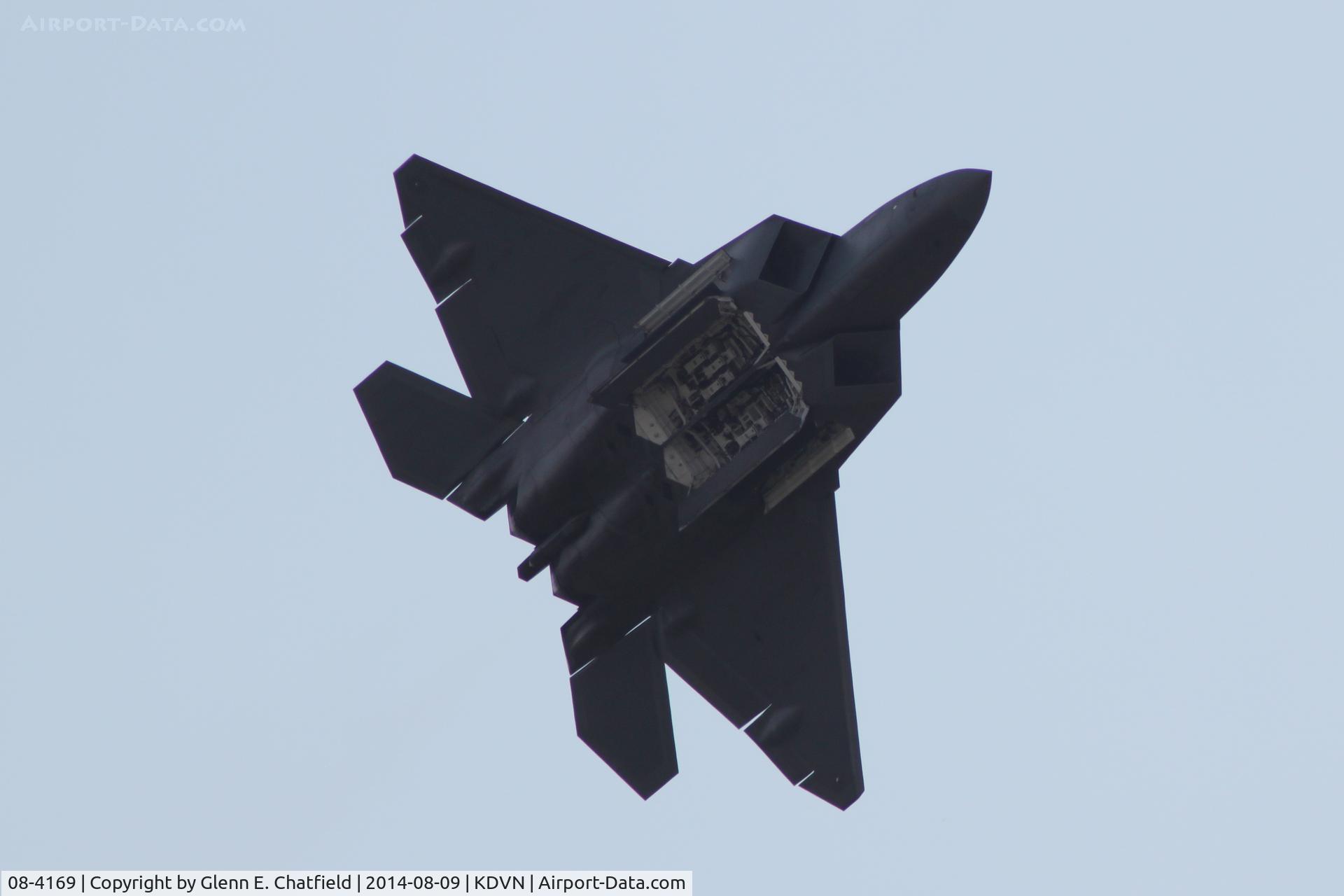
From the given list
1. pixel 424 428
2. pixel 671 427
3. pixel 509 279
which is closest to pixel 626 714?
pixel 671 427

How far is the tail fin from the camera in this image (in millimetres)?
39562

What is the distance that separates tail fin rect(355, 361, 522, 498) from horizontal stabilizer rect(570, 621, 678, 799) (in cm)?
478

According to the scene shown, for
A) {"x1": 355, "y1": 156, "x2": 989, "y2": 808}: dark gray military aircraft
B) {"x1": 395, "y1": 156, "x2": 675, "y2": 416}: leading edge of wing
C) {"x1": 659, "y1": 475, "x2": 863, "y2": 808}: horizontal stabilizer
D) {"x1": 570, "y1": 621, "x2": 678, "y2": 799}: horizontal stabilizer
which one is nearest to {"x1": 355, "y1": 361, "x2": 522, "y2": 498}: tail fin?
{"x1": 355, "y1": 156, "x2": 989, "y2": 808}: dark gray military aircraft

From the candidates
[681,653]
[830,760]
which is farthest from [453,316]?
[830,760]

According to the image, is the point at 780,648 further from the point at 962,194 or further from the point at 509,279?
the point at 962,194

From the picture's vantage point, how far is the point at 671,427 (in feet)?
125

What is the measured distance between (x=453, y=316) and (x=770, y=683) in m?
9.88

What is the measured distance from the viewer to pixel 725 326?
3759 centimetres

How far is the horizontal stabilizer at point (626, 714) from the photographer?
40.6 metres

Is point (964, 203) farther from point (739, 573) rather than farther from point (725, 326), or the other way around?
point (739, 573)

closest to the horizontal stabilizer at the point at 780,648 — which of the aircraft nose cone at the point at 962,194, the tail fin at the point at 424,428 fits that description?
the tail fin at the point at 424,428

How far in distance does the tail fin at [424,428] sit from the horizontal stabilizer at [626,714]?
15.7 ft

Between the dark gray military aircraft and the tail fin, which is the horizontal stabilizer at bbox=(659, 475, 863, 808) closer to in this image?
the dark gray military aircraft

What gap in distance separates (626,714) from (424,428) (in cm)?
700
